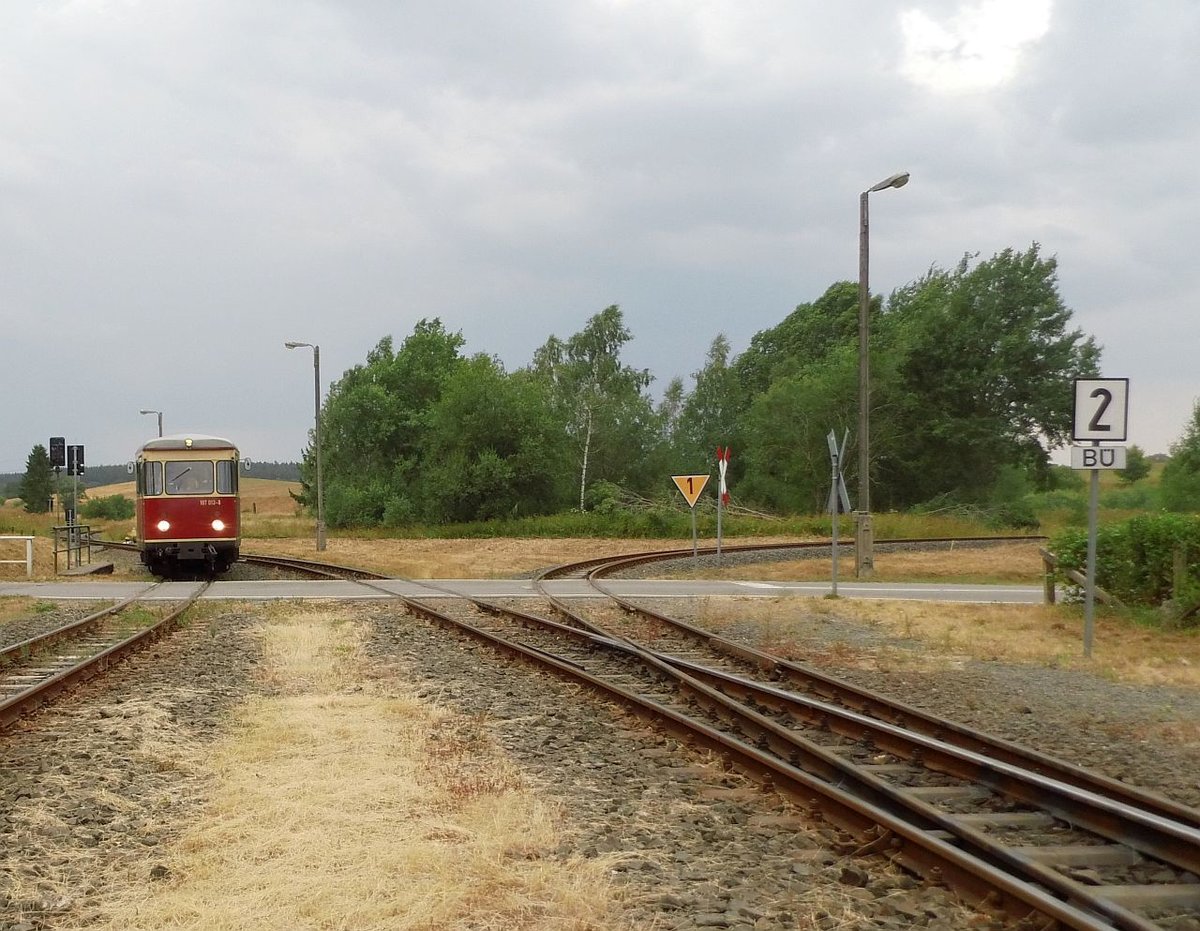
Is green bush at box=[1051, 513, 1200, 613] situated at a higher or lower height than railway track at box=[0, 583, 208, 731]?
higher

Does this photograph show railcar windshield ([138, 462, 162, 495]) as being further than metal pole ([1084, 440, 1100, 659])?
Yes

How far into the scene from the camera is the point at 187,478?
78.9ft

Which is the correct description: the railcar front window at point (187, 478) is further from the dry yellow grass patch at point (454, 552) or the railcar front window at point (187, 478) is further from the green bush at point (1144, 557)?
the green bush at point (1144, 557)

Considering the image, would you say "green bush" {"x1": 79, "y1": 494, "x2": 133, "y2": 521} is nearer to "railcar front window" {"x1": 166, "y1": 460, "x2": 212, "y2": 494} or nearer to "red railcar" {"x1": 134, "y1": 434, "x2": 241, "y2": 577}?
"red railcar" {"x1": 134, "y1": 434, "x2": 241, "y2": 577}

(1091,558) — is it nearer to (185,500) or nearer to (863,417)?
(863,417)

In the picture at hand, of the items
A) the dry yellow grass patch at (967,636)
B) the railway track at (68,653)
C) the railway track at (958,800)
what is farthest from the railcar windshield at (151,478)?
the railway track at (958,800)

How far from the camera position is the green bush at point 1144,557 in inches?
537

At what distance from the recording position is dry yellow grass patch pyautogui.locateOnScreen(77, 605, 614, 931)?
4246mm

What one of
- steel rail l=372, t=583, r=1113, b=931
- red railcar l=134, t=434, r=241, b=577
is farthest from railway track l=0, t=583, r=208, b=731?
red railcar l=134, t=434, r=241, b=577

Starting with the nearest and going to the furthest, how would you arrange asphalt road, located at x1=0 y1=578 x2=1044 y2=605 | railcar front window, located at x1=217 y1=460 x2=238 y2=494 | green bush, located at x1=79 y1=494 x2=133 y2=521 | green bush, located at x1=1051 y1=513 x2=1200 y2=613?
green bush, located at x1=1051 y1=513 x2=1200 y2=613
asphalt road, located at x1=0 y1=578 x2=1044 y2=605
railcar front window, located at x1=217 y1=460 x2=238 y2=494
green bush, located at x1=79 y1=494 x2=133 y2=521

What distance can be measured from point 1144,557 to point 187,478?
18.6m

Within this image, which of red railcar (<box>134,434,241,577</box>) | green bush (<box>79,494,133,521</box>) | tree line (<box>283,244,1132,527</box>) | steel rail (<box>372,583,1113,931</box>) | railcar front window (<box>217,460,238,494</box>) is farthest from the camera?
green bush (<box>79,494,133,521</box>)

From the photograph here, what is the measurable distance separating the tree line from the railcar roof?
23113 millimetres

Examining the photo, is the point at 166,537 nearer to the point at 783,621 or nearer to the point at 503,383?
the point at 783,621
